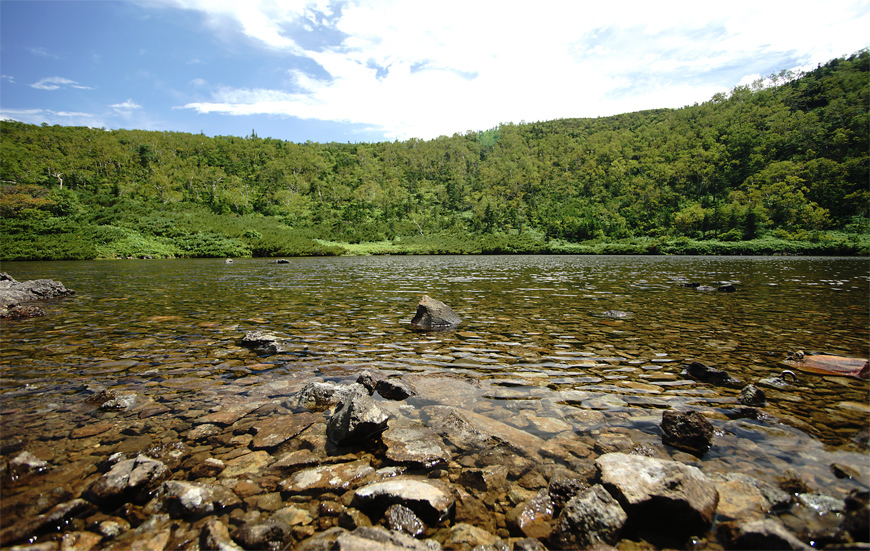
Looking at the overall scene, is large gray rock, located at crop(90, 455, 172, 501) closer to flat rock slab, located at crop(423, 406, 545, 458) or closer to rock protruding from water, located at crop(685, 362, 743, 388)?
flat rock slab, located at crop(423, 406, 545, 458)

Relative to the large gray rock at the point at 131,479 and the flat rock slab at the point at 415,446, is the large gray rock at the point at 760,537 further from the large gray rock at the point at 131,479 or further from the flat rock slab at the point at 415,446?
the large gray rock at the point at 131,479

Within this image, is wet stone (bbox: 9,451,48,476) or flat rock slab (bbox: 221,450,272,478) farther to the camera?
flat rock slab (bbox: 221,450,272,478)

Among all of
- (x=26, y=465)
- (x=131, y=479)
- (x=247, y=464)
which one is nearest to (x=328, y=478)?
(x=247, y=464)

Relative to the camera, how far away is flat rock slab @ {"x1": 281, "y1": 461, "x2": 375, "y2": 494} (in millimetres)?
4074

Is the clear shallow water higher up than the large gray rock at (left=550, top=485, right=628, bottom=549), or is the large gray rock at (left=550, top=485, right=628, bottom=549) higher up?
the large gray rock at (left=550, top=485, right=628, bottom=549)

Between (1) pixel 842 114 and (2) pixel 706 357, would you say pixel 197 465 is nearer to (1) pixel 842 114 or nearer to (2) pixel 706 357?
(2) pixel 706 357

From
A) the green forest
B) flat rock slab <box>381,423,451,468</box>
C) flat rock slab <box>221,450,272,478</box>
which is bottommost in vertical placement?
flat rock slab <box>381,423,451,468</box>

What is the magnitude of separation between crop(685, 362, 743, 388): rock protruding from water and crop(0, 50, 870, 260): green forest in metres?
85.7

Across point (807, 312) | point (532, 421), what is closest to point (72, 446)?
point (532, 421)

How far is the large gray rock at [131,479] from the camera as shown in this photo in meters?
3.72

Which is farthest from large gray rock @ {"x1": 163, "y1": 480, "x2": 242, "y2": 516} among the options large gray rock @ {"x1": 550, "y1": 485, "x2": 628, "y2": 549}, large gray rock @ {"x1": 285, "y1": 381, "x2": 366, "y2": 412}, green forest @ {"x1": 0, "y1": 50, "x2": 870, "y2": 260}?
green forest @ {"x1": 0, "y1": 50, "x2": 870, "y2": 260}

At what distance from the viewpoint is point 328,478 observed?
4.25 m

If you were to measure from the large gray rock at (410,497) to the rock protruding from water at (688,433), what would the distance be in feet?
11.0

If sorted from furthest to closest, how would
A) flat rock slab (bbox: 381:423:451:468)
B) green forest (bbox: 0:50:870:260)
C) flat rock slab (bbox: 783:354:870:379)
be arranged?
green forest (bbox: 0:50:870:260)
flat rock slab (bbox: 783:354:870:379)
flat rock slab (bbox: 381:423:451:468)
